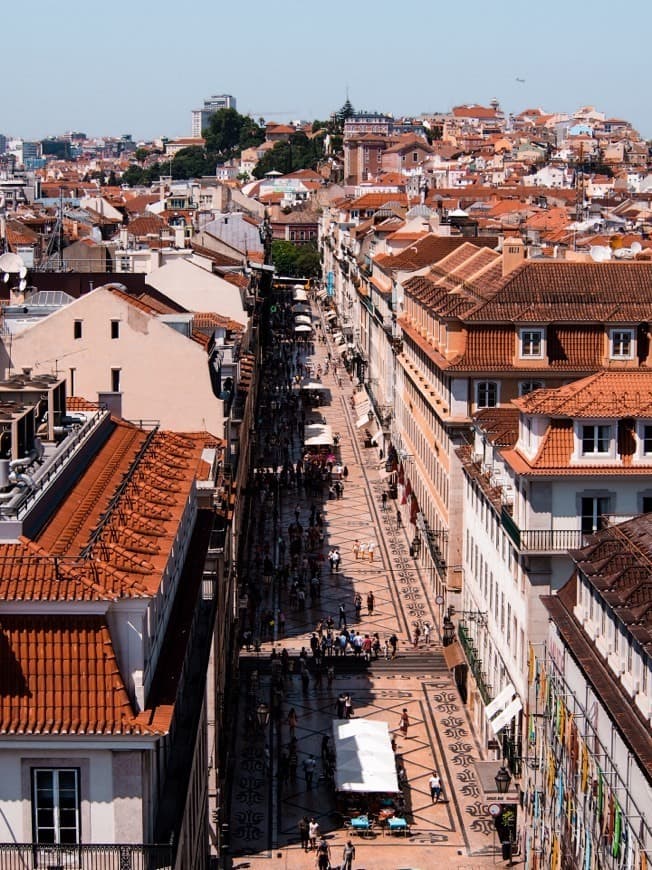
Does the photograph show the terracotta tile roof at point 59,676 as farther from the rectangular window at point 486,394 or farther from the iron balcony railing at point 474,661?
the rectangular window at point 486,394

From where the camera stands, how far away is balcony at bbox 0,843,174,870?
2077 cm

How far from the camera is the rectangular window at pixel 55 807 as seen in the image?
20.8m

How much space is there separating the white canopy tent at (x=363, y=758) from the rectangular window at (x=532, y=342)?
45.0 feet

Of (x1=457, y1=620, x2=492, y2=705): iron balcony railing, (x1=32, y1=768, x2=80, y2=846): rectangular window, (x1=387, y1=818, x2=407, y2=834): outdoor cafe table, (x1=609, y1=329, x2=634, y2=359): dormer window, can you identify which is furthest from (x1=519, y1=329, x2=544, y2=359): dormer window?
(x1=32, y1=768, x2=80, y2=846): rectangular window

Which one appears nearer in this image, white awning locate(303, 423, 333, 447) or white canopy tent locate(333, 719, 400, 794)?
white canopy tent locate(333, 719, 400, 794)

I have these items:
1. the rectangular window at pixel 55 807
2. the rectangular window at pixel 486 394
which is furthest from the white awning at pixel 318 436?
the rectangular window at pixel 55 807

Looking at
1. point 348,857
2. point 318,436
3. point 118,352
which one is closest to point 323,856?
point 348,857

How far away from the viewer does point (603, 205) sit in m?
178

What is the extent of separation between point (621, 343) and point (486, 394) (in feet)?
15.1

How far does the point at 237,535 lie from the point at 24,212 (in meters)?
94.2

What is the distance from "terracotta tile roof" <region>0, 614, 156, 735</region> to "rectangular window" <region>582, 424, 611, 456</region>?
66.9 ft

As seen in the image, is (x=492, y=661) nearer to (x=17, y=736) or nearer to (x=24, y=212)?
(x=17, y=736)

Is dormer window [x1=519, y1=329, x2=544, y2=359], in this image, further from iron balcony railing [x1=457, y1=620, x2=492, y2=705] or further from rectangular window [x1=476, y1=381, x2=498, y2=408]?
iron balcony railing [x1=457, y1=620, x2=492, y2=705]

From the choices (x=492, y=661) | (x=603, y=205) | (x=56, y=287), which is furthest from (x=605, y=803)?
(x=603, y=205)
